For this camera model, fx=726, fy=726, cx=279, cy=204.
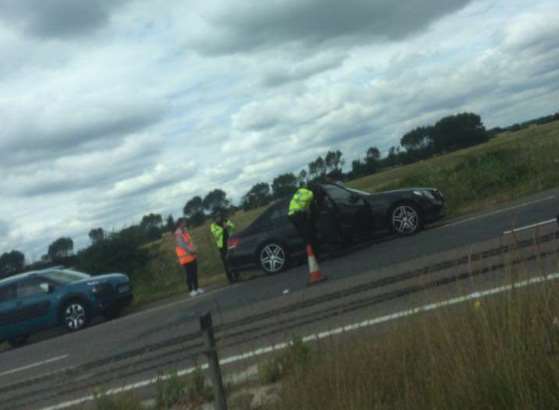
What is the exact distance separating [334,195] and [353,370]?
37.8 feet

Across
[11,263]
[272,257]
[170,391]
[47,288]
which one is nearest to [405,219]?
[272,257]

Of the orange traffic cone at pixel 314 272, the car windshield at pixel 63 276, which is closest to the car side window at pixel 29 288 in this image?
the car windshield at pixel 63 276

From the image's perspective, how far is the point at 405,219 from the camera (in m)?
15.8

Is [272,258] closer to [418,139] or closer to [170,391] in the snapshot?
[170,391]

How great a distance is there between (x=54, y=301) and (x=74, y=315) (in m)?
0.63

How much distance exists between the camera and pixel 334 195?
15969 mm

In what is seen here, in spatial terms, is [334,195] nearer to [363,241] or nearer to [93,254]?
[363,241]

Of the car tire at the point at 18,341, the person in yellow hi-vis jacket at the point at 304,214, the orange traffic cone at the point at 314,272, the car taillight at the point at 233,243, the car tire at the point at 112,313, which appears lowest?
the car tire at the point at 18,341

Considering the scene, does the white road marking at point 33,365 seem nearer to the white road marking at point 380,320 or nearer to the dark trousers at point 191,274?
the dark trousers at point 191,274

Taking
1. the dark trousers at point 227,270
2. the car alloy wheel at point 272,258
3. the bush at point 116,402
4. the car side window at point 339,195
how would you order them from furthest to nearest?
the dark trousers at point 227,270, the car alloy wheel at point 272,258, the car side window at point 339,195, the bush at point 116,402

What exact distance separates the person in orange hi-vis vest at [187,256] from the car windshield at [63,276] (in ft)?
9.21

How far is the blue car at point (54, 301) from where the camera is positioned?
17.2m

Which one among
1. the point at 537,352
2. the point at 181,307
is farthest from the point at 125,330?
the point at 537,352

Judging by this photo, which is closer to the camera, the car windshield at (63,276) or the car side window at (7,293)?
the car windshield at (63,276)
